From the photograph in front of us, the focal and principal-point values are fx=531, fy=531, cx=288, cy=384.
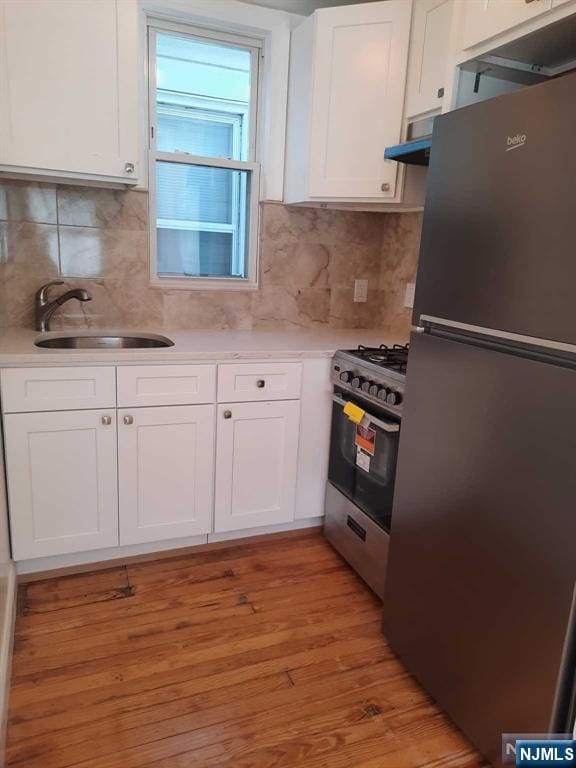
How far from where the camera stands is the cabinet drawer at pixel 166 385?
2.07 meters

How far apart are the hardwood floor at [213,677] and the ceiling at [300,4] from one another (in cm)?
261

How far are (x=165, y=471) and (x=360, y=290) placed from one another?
1.53 metres

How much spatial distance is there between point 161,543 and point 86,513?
14.7 inches

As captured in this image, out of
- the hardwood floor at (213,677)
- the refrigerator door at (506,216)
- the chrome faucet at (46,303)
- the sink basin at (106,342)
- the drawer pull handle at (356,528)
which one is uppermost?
the refrigerator door at (506,216)

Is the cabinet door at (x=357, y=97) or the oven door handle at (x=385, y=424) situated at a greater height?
the cabinet door at (x=357, y=97)

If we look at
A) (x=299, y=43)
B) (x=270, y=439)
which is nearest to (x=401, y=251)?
(x=299, y=43)

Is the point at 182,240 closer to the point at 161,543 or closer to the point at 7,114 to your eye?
the point at 7,114

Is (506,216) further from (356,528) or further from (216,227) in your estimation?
(216,227)

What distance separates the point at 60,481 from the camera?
2047mm

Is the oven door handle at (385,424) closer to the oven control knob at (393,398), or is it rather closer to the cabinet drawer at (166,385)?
the oven control knob at (393,398)

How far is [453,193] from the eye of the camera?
4.75 ft

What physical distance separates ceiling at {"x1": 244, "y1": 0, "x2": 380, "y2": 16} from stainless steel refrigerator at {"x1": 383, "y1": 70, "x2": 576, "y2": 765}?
1542 mm

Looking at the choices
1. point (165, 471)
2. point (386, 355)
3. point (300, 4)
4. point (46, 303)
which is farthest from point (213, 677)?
point (300, 4)

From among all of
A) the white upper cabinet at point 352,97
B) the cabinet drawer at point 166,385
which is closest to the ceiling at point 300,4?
the white upper cabinet at point 352,97
